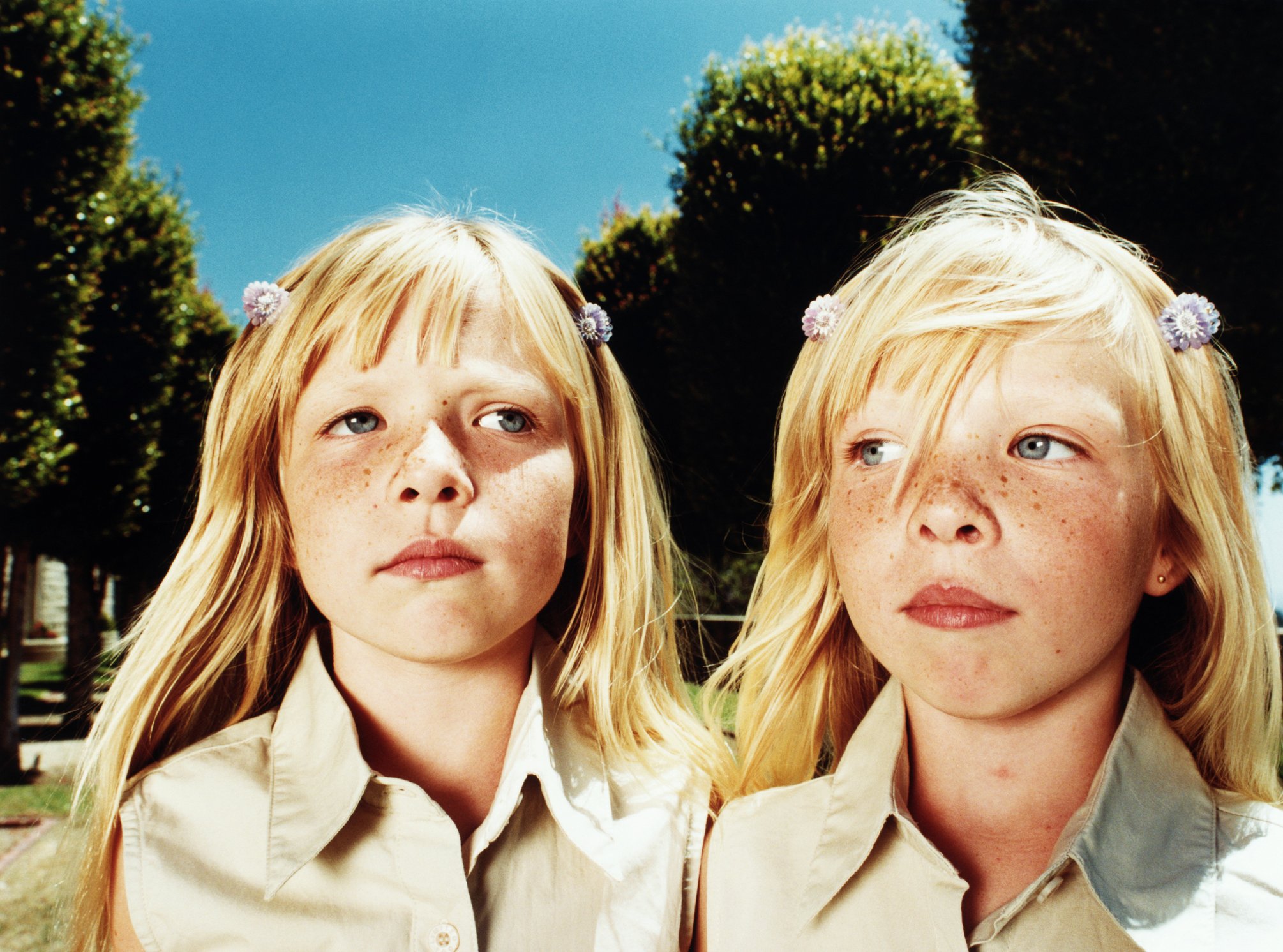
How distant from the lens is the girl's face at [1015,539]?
1775 millimetres

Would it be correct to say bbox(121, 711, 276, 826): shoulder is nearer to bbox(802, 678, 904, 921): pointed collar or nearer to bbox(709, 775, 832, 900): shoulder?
bbox(709, 775, 832, 900): shoulder

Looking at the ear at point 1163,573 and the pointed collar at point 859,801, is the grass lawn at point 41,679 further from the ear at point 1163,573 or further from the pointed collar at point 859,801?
the ear at point 1163,573

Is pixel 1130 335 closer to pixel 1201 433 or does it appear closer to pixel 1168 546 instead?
pixel 1201 433

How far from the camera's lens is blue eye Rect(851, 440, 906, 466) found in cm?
197

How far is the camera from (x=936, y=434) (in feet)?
6.10

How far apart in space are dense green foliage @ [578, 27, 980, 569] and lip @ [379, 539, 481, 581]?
567cm

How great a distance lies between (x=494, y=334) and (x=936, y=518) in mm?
989

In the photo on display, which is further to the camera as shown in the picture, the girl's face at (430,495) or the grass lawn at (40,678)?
the grass lawn at (40,678)

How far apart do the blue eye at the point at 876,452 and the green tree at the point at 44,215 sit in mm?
6443

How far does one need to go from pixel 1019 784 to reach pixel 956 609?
43cm

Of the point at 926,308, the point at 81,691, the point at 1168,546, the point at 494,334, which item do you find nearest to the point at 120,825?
the point at 494,334

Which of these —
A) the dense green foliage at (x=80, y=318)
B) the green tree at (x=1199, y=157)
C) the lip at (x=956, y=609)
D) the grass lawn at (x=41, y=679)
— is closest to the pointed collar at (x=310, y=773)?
the lip at (x=956, y=609)

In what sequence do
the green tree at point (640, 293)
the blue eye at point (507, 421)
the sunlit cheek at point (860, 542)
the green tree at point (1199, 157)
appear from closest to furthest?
1. the sunlit cheek at point (860, 542)
2. the blue eye at point (507, 421)
3. the green tree at point (1199, 157)
4. the green tree at point (640, 293)

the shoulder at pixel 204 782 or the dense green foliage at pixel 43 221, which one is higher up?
the dense green foliage at pixel 43 221
